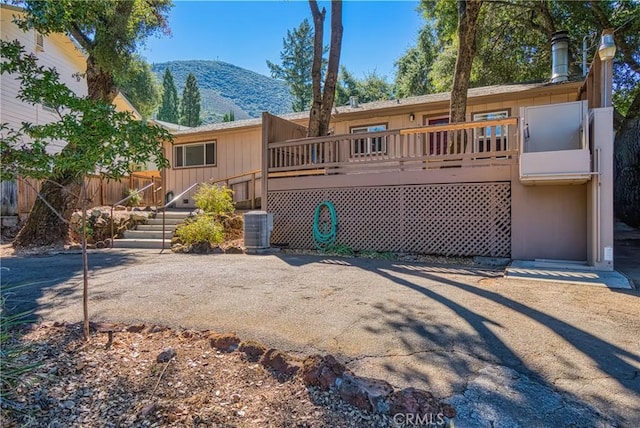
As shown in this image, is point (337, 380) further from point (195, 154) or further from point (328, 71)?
point (195, 154)

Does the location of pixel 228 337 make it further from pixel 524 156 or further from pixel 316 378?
pixel 524 156

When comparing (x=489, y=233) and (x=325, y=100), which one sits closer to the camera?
(x=489, y=233)

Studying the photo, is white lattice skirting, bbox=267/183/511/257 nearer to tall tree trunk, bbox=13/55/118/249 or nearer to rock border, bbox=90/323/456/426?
rock border, bbox=90/323/456/426

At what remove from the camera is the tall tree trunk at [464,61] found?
8461 millimetres

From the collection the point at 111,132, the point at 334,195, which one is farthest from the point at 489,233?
the point at 111,132

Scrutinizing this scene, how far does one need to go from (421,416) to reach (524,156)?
5.13 metres

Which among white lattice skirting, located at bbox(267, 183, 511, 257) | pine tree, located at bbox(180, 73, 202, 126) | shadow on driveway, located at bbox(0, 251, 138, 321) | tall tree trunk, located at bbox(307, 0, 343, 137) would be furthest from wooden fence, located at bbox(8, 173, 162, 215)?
pine tree, located at bbox(180, 73, 202, 126)

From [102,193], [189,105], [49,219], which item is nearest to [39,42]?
[102,193]

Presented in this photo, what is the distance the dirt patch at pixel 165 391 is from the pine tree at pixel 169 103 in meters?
46.9

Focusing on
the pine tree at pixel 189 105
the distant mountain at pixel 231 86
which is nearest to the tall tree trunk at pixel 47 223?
the pine tree at pixel 189 105

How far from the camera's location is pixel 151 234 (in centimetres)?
941

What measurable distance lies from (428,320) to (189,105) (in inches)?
1802

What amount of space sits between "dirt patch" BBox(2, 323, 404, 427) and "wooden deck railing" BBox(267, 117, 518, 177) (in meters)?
5.67

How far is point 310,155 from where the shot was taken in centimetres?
859
